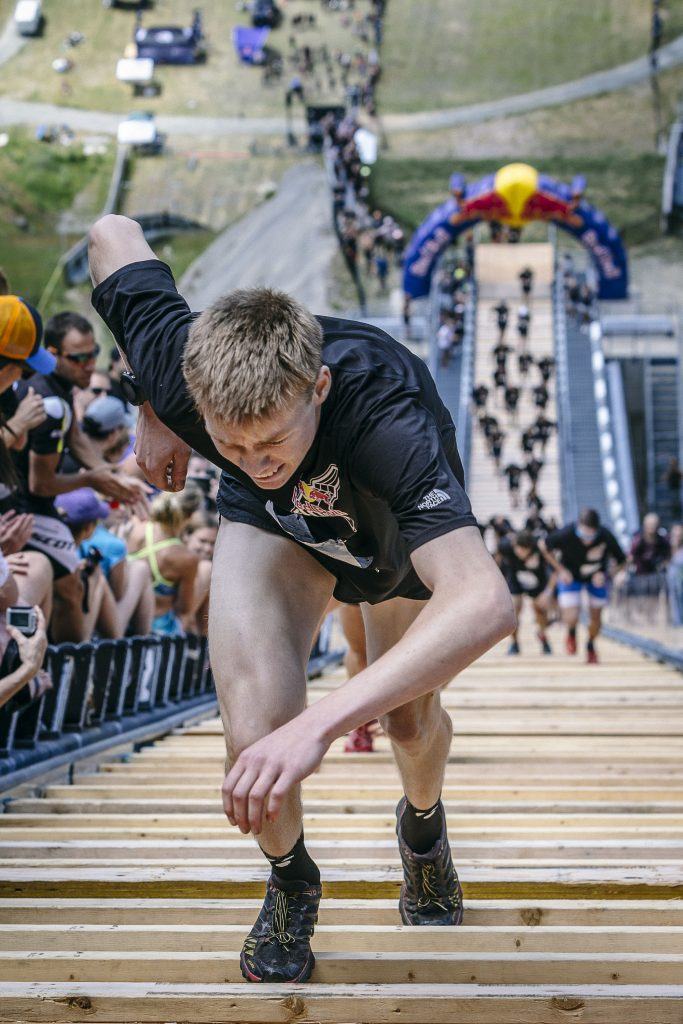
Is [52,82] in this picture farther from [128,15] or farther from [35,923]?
[35,923]

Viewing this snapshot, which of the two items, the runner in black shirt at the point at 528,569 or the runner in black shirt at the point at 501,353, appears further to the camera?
the runner in black shirt at the point at 501,353

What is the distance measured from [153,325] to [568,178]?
61469mm

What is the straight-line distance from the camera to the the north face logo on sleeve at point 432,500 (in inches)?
103

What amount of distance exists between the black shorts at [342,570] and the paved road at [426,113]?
64625 mm

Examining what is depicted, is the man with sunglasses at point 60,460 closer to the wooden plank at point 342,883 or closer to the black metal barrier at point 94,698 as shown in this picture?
the black metal barrier at point 94,698

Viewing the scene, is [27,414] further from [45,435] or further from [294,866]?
[294,866]

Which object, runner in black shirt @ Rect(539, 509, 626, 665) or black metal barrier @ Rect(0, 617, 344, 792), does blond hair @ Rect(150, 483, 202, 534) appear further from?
runner in black shirt @ Rect(539, 509, 626, 665)

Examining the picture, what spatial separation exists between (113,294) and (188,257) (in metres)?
56.9

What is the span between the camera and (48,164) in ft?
212

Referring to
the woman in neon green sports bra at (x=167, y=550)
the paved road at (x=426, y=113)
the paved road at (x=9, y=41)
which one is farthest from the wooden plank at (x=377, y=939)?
the paved road at (x=9, y=41)

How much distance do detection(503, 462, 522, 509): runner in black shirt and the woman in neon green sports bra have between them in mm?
20373

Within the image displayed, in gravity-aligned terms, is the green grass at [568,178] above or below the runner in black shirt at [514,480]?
above

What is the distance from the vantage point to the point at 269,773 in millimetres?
2303

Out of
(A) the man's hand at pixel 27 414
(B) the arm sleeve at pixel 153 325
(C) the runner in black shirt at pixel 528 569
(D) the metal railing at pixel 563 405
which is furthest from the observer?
(D) the metal railing at pixel 563 405
